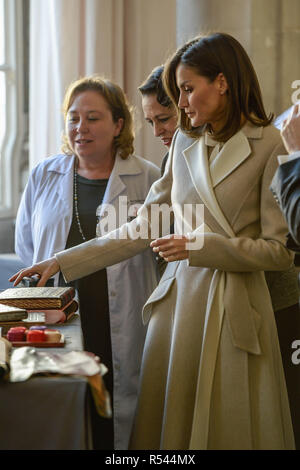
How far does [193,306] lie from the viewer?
84.0 inches

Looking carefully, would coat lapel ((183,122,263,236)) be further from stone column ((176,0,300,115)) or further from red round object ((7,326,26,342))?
stone column ((176,0,300,115))

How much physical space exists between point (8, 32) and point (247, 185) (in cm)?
252

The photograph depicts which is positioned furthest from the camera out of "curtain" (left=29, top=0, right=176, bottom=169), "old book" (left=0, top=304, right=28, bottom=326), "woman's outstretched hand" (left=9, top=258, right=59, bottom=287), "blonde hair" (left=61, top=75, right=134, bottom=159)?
"curtain" (left=29, top=0, right=176, bottom=169)

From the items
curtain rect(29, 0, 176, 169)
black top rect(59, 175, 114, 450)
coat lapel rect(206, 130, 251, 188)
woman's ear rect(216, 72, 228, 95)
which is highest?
curtain rect(29, 0, 176, 169)

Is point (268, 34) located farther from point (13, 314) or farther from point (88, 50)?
point (13, 314)

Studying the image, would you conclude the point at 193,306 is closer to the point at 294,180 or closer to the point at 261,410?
the point at 261,410

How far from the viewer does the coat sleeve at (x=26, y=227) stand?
3.10 m

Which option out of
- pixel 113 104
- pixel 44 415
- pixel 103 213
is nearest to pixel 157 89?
pixel 113 104

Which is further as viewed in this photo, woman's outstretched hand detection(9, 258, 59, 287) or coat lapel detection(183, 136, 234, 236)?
woman's outstretched hand detection(9, 258, 59, 287)

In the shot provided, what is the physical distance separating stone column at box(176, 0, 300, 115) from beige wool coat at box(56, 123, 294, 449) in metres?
1.38

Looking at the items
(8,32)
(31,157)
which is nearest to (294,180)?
(31,157)

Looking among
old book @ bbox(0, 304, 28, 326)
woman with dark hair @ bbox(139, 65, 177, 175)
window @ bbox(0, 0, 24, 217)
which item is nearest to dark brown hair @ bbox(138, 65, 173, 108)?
woman with dark hair @ bbox(139, 65, 177, 175)

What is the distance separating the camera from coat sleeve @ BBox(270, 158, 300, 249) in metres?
1.74

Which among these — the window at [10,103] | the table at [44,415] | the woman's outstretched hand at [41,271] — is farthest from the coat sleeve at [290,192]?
the window at [10,103]
